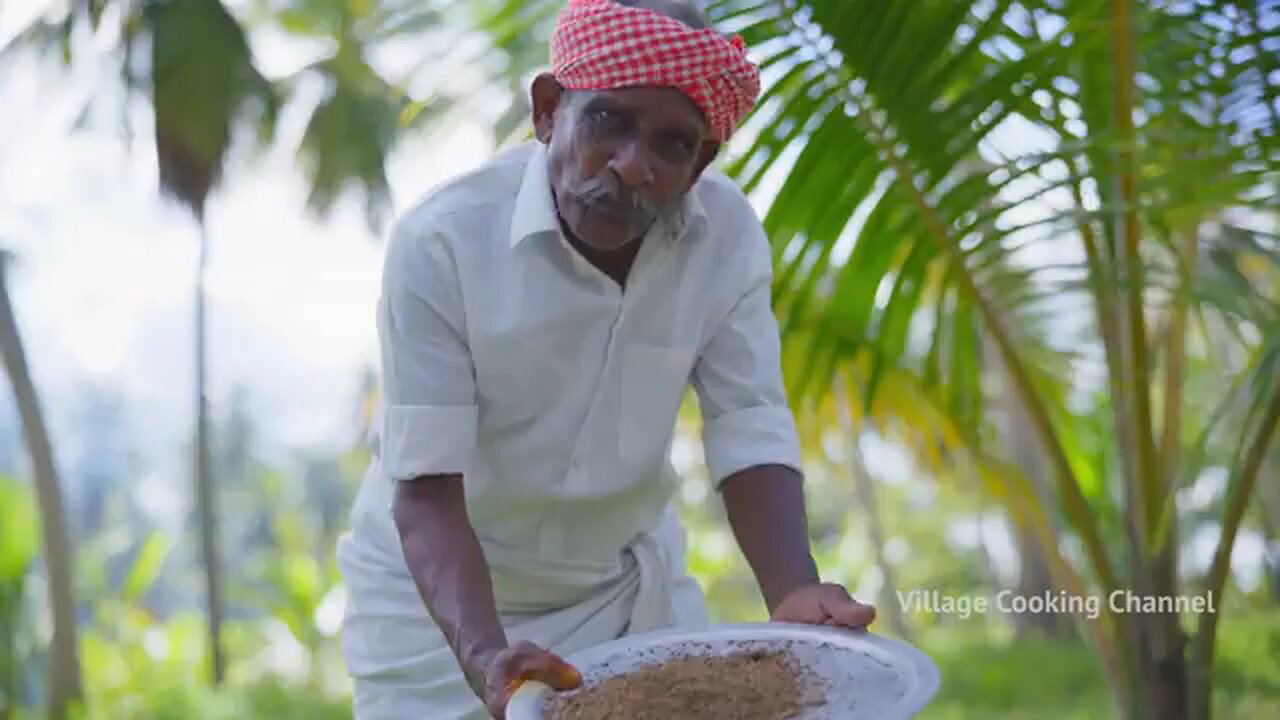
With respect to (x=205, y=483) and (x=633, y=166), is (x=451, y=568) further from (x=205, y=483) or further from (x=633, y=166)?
(x=205, y=483)

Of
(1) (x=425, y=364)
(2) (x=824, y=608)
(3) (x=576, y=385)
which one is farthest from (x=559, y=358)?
(2) (x=824, y=608)

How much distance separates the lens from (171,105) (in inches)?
326

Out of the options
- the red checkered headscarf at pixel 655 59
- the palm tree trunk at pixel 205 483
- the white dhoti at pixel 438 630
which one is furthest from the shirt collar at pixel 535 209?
the palm tree trunk at pixel 205 483

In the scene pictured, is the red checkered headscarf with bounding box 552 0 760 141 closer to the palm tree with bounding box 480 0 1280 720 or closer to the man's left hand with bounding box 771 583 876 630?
the man's left hand with bounding box 771 583 876 630

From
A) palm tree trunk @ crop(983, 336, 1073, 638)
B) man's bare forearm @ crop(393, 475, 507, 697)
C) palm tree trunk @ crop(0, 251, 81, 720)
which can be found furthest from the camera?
palm tree trunk @ crop(983, 336, 1073, 638)

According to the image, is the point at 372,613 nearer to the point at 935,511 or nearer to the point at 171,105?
the point at 171,105

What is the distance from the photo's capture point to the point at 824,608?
4.39 feet

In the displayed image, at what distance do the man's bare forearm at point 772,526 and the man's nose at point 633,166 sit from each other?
0.35m

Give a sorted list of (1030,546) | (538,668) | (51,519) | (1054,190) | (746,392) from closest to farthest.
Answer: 1. (538,668)
2. (746,392)
3. (1054,190)
4. (51,519)
5. (1030,546)

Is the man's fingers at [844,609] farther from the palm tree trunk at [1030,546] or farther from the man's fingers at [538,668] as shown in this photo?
the palm tree trunk at [1030,546]

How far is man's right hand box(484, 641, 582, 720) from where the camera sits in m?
1.15

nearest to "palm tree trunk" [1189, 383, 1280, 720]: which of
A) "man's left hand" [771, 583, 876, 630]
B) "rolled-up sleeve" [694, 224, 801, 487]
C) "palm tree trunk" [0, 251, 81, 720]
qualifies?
"rolled-up sleeve" [694, 224, 801, 487]

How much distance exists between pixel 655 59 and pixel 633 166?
0.09 meters

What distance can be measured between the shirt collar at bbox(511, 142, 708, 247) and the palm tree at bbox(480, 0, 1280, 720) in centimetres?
70
